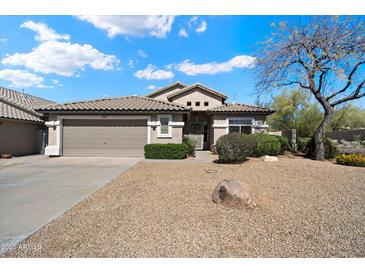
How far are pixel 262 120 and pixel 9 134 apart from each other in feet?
61.8

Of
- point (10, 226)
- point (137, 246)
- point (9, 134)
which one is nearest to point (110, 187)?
point (10, 226)

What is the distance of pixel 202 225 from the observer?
3.55 metres

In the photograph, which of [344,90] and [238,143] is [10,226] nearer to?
[238,143]

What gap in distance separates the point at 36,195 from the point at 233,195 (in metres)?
5.34

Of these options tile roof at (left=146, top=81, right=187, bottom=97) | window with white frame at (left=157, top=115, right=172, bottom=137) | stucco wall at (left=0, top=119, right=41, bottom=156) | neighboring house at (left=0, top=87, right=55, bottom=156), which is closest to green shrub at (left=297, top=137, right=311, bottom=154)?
window with white frame at (left=157, top=115, right=172, bottom=137)

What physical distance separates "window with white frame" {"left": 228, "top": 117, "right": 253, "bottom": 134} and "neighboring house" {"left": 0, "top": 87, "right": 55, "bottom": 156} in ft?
49.3

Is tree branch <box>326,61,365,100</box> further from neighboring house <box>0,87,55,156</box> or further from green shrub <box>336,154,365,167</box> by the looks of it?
neighboring house <box>0,87,55,156</box>

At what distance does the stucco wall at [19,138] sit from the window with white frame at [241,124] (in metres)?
15.7

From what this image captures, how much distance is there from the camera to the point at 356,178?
23.4 feet

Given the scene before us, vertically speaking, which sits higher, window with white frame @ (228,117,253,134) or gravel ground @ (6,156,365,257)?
window with white frame @ (228,117,253,134)

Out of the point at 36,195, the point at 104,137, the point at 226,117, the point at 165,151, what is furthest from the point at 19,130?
the point at 226,117

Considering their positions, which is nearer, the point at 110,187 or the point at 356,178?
the point at 110,187

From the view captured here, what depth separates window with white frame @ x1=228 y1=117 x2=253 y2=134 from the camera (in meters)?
16.0
